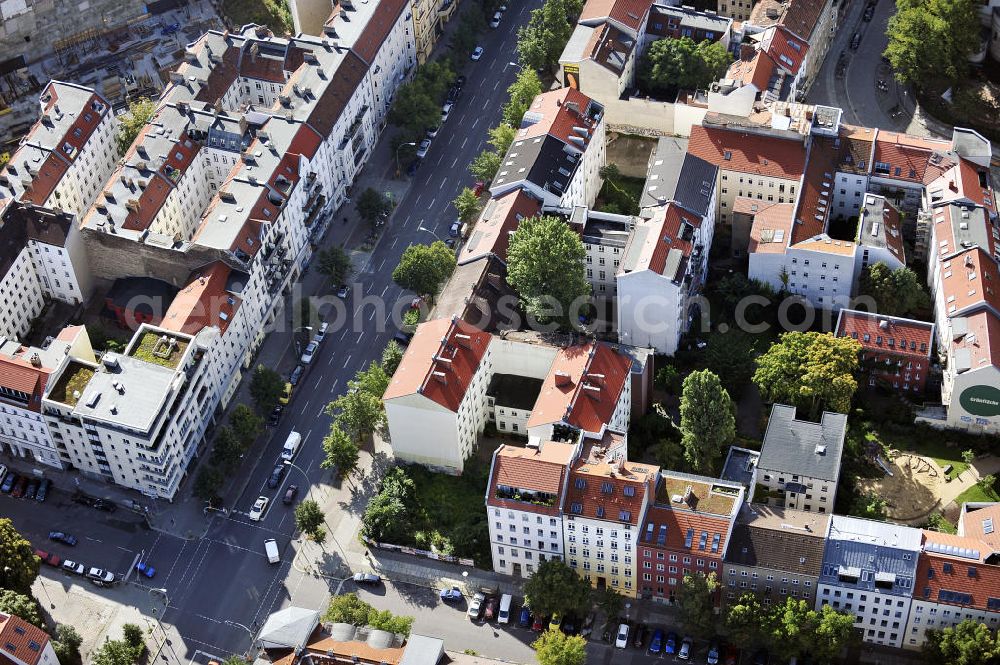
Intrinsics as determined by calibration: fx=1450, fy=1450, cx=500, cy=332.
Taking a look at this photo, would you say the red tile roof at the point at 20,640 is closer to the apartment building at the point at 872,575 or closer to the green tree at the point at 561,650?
the green tree at the point at 561,650

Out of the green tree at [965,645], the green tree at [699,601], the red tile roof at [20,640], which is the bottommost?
the red tile roof at [20,640]

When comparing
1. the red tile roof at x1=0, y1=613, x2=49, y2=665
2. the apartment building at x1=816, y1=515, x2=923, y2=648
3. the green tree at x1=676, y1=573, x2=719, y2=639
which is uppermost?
the apartment building at x1=816, y1=515, x2=923, y2=648

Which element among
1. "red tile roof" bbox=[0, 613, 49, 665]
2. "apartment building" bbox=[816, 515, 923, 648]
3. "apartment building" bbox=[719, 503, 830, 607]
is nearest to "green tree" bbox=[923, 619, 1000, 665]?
"apartment building" bbox=[816, 515, 923, 648]

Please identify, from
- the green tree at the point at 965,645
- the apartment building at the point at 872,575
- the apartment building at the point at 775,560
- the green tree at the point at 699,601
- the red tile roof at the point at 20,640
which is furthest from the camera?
the green tree at the point at 699,601

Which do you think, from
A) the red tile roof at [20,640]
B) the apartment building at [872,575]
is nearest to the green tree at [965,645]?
the apartment building at [872,575]

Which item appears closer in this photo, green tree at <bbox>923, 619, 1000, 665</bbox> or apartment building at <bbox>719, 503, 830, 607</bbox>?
green tree at <bbox>923, 619, 1000, 665</bbox>

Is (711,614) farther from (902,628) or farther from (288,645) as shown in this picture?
(288,645)

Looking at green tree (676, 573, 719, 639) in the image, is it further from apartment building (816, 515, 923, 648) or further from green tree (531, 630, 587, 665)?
green tree (531, 630, 587, 665)
